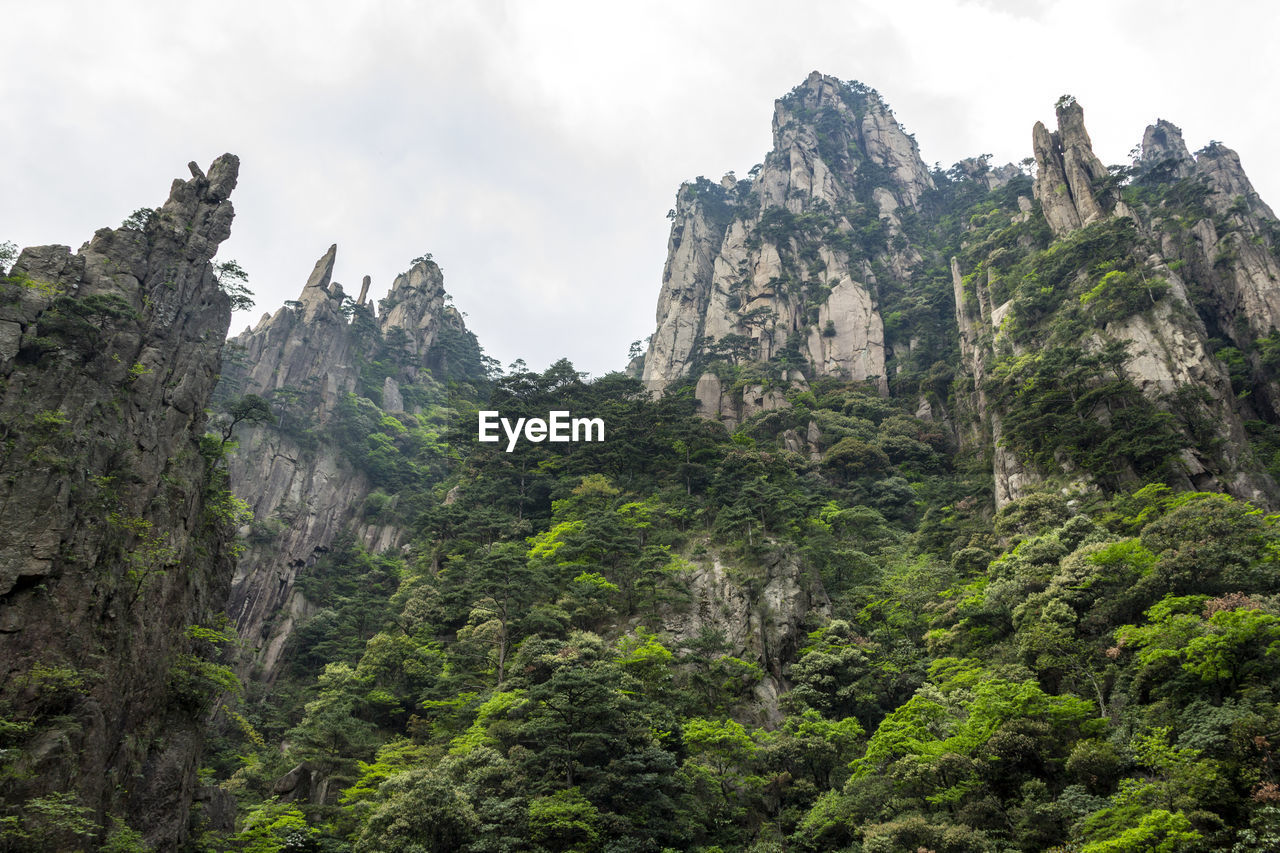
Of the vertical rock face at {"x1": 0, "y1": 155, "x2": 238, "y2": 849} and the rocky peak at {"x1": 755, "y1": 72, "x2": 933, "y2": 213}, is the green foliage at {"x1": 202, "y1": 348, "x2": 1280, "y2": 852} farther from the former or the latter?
the rocky peak at {"x1": 755, "y1": 72, "x2": 933, "y2": 213}

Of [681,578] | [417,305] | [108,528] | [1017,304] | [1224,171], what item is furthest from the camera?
[417,305]

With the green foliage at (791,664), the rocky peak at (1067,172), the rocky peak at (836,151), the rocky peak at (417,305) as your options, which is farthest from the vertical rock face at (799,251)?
the rocky peak at (417,305)

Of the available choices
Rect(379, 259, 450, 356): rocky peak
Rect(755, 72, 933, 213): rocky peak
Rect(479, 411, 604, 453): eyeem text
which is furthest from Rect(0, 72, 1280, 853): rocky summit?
Rect(755, 72, 933, 213): rocky peak

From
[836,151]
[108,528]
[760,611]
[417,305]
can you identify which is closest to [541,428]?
[760,611]

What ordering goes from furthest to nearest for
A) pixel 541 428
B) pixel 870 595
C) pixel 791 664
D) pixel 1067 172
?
pixel 1067 172 → pixel 541 428 → pixel 870 595 → pixel 791 664

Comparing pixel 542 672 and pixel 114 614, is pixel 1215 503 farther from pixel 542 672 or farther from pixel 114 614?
pixel 114 614

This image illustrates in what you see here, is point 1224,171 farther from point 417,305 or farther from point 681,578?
point 417,305

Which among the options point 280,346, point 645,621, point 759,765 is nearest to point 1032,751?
point 759,765
